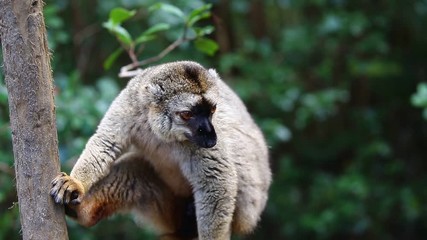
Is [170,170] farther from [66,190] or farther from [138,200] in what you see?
[66,190]

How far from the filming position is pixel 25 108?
349 cm

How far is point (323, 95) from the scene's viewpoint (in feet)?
26.1

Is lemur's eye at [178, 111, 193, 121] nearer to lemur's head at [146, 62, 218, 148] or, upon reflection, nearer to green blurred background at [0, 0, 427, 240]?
lemur's head at [146, 62, 218, 148]

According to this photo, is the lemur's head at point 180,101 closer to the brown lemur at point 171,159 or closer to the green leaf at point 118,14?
the brown lemur at point 171,159

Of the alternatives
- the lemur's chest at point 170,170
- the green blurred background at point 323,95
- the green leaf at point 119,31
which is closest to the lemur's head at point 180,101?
the lemur's chest at point 170,170

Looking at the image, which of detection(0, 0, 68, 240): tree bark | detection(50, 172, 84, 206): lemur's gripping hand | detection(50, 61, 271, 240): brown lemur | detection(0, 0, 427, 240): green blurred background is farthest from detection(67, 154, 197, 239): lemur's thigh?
detection(0, 0, 427, 240): green blurred background

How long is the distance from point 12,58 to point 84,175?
0.93 meters

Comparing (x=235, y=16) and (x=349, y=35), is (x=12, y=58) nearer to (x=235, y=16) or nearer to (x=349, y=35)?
(x=349, y=35)

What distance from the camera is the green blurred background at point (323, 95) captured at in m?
8.05

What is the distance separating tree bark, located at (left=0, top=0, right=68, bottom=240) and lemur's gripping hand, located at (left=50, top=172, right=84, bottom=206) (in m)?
0.08

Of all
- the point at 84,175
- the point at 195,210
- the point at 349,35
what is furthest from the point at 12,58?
the point at 349,35

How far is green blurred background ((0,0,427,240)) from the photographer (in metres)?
8.05

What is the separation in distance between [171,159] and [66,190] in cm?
94

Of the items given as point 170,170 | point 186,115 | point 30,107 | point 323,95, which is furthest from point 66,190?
point 323,95
